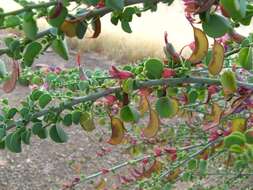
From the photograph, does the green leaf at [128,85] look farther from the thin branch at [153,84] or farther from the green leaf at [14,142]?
the green leaf at [14,142]

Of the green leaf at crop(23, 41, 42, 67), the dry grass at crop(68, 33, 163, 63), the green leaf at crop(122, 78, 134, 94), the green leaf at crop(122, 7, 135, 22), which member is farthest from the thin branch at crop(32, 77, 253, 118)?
the dry grass at crop(68, 33, 163, 63)

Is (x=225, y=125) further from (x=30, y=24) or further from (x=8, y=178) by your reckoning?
(x=8, y=178)

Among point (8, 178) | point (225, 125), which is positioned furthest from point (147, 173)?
point (8, 178)

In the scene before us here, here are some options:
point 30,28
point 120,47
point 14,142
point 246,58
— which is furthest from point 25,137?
point 120,47

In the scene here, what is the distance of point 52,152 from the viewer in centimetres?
508

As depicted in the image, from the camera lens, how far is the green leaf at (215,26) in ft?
2.54

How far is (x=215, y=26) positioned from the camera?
0.78 meters

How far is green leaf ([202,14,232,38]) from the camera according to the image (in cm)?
77

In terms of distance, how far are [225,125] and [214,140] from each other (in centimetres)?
74

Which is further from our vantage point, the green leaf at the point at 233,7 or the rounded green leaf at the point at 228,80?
the rounded green leaf at the point at 228,80

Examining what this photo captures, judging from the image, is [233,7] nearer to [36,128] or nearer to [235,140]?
[235,140]

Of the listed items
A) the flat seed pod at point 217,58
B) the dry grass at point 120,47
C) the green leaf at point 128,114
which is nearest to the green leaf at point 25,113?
the green leaf at point 128,114

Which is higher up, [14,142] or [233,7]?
[233,7]

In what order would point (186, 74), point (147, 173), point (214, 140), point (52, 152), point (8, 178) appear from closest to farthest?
point (186, 74), point (214, 140), point (147, 173), point (8, 178), point (52, 152)
